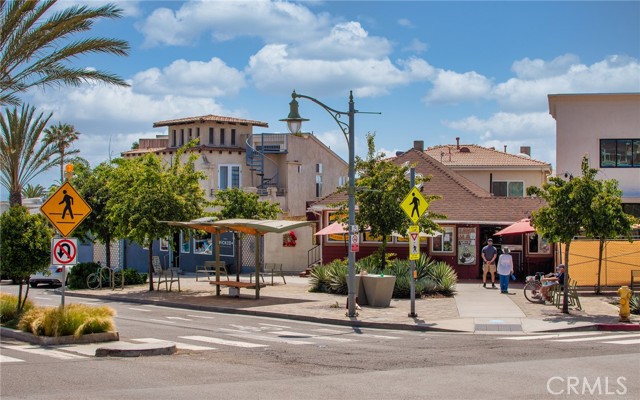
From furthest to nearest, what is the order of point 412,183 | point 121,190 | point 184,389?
point 121,190 < point 412,183 < point 184,389

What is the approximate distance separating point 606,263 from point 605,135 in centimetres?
1021

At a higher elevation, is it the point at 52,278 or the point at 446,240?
the point at 446,240

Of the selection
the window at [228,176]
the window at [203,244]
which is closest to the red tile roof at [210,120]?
the window at [228,176]

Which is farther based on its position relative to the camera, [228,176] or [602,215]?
[228,176]

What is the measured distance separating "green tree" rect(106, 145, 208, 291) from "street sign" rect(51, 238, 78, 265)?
12585 mm

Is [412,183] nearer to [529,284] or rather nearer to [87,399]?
[529,284]

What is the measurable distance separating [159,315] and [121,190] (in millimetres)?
9539

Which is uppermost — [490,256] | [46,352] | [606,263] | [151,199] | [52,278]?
[151,199]

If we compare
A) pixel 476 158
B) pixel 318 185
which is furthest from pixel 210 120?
pixel 476 158

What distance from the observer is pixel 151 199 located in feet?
101

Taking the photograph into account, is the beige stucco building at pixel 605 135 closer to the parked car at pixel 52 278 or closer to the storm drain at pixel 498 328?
the storm drain at pixel 498 328

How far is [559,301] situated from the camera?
938 inches

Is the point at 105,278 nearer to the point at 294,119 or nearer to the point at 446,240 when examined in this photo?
the point at 446,240

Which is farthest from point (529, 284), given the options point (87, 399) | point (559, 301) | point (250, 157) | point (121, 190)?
point (250, 157)
